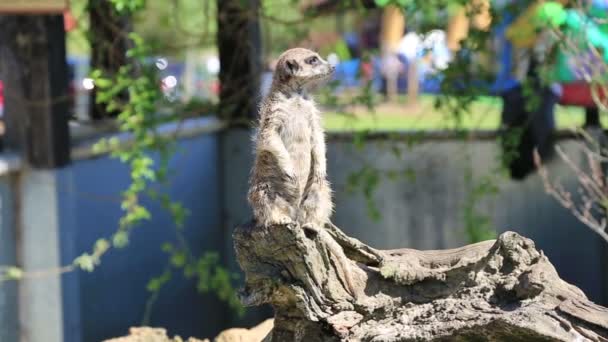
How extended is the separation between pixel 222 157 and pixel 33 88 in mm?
2105

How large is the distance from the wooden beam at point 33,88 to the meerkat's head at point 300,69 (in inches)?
85.1

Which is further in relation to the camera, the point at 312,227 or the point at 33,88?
the point at 33,88

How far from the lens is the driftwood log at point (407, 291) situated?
8.68 ft

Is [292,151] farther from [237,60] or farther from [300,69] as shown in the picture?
[237,60]

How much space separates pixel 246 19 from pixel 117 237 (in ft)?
6.17

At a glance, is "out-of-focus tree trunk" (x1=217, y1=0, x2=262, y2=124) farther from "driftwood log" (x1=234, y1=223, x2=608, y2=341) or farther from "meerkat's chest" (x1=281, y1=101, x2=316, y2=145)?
"driftwood log" (x1=234, y1=223, x2=608, y2=341)

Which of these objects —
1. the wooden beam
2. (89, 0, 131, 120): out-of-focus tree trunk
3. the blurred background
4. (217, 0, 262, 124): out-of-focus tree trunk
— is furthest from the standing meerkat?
(217, 0, 262, 124): out-of-focus tree trunk

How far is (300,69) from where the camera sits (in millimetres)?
3000

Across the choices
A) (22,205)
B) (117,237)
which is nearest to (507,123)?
(117,237)

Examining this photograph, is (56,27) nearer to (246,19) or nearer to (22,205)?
(22,205)

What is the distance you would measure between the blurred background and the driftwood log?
155 centimetres

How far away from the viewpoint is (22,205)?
4902mm

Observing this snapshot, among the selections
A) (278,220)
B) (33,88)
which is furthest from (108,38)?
(278,220)

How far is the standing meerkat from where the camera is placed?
292cm
